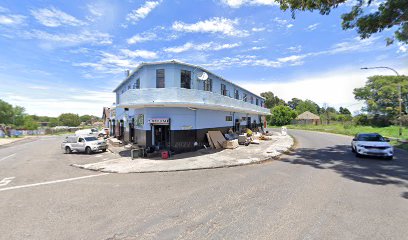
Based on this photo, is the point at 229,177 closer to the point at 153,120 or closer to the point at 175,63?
the point at 153,120

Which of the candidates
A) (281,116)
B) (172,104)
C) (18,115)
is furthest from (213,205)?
(18,115)

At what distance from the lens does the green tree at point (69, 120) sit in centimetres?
10938

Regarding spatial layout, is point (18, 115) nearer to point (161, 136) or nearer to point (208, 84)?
point (161, 136)

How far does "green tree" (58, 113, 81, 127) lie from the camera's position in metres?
109

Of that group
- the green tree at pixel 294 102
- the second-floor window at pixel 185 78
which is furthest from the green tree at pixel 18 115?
the green tree at pixel 294 102

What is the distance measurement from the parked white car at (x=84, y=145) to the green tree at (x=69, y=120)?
110151mm

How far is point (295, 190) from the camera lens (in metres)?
7.27

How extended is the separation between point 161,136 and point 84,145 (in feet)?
25.7

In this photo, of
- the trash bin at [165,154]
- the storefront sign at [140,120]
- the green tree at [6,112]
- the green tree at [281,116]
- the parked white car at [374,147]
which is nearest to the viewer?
the parked white car at [374,147]

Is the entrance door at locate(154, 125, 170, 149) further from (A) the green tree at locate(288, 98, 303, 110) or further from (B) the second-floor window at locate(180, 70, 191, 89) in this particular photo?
(A) the green tree at locate(288, 98, 303, 110)

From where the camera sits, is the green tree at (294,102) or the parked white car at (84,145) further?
the green tree at (294,102)

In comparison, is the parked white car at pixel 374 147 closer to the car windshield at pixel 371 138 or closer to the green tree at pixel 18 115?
the car windshield at pixel 371 138

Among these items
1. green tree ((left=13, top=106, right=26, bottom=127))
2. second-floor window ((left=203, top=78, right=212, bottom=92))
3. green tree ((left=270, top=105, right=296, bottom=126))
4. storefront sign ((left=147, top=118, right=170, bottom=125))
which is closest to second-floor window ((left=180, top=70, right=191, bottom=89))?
second-floor window ((left=203, top=78, right=212, bottom=92))

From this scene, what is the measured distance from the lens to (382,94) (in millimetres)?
46156
